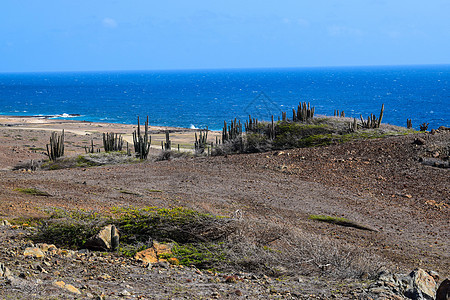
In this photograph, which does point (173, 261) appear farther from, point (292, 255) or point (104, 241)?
point (292, 255)

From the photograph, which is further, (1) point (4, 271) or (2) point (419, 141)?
(2) point (419, 141)

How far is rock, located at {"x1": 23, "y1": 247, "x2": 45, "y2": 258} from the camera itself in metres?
6.34

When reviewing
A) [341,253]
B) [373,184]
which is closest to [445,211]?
[373,184]

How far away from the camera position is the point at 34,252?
253 inches

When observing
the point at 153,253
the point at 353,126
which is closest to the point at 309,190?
the point at 153,253

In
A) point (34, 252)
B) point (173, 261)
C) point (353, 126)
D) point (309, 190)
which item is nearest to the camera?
point (34, 252)

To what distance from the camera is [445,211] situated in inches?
455

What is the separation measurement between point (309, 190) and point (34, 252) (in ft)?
27.2

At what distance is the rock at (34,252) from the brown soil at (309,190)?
2.65m

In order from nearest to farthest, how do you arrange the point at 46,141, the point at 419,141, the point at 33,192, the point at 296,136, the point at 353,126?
1. the point at 33,192
2. the point at 419,141
3. the point at 296,136
4. the point at 353,126
5. the point at 46,141

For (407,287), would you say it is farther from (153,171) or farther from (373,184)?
(153,171)

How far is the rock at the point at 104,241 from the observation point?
720 centimetres

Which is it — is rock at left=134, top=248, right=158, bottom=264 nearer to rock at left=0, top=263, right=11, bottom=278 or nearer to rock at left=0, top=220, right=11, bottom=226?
rock at left=0, top=263, right=11, bottom=278

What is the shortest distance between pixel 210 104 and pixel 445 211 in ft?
275
